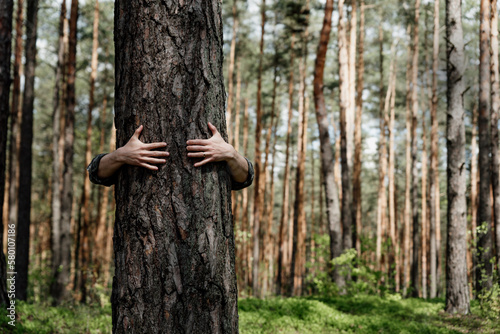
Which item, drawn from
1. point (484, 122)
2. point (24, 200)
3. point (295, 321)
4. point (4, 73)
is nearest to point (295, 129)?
point (484, 122)

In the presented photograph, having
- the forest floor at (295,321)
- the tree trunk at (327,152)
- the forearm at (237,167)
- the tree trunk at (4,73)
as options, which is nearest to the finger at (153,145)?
the forearm at (237,167)

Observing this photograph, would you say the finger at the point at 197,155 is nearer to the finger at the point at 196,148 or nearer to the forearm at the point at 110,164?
the finger at the point at 196,148

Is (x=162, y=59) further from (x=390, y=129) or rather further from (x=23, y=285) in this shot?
(x=390, y=129)

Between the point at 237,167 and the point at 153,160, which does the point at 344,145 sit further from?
the point at 153,160

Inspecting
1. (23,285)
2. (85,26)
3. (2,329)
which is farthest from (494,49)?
(85,26)

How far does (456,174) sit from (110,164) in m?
7.66

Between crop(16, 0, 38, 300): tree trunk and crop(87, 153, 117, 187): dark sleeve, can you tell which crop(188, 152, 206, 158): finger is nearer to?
crop(87, 153, 117, 187): dark sleeve

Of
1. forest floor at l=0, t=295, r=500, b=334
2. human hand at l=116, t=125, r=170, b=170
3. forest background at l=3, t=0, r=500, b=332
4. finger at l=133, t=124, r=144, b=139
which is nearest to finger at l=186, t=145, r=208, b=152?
human hand at l=116, t=125, r=170, b=170

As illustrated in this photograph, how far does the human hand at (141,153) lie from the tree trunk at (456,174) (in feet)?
24.8

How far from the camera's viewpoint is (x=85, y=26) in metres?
18.8

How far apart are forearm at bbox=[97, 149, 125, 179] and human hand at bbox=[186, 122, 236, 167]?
379 mm

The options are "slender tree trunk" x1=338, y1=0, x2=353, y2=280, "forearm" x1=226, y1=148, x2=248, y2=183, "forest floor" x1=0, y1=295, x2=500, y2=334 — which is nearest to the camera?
"forearm" x1=226, y1=148, x2=248, y2=183

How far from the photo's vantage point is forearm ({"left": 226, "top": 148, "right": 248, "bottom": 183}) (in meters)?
2.11

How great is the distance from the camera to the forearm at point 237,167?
6.92ft
